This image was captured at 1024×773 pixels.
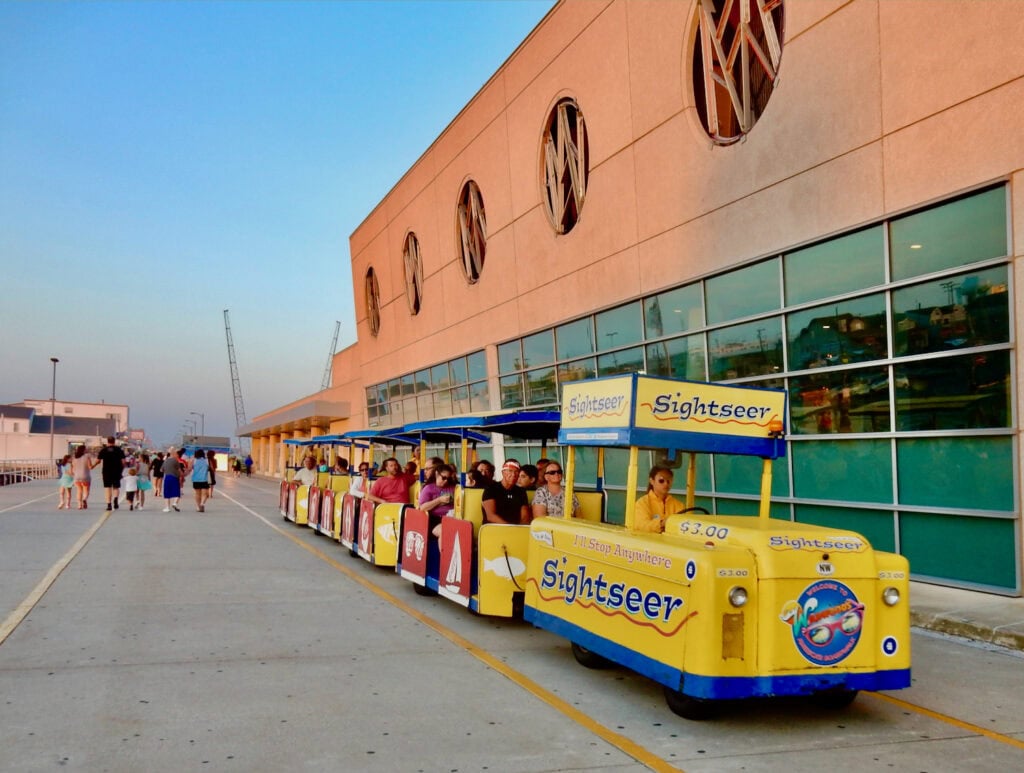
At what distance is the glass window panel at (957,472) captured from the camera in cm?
1045

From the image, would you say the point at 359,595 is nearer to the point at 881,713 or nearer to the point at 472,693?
the point at 472,693

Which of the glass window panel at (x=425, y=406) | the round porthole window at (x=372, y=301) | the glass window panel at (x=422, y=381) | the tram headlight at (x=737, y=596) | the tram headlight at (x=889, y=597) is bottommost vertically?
the tram headlight at (x=889, y=597)

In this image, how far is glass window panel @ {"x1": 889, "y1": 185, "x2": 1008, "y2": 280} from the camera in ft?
34.6

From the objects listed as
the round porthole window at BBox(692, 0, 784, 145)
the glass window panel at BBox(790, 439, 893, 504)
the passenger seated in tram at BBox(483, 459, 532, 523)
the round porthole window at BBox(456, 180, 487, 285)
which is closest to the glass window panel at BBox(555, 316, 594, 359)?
the round porthole window at BBox(692, 0, 784, 145)

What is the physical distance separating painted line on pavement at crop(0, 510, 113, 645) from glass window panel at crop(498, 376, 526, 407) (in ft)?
36.8

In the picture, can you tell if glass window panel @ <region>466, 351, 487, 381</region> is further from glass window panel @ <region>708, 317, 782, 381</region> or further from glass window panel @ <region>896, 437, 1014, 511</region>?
glass window panel @ <region>896, 437, 1014, 511</region>

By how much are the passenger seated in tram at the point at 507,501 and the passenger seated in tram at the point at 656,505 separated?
9.20ft

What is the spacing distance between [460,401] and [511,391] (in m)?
4.53

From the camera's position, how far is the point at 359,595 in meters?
11.0

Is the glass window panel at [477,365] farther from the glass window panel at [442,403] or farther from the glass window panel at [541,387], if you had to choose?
the glass window panel at [541,387]

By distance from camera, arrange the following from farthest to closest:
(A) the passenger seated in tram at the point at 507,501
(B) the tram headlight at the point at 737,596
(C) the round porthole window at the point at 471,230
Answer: (C) the round porthole window at the point at 471,230 < (A) the passenger seated in tram at the point at 507,501 < (B) the tram headlight at the point at 737,596

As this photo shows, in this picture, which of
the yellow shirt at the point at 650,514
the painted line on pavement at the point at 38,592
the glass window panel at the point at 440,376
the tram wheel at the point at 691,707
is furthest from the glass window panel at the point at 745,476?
the glass window panel at the point at 440,376

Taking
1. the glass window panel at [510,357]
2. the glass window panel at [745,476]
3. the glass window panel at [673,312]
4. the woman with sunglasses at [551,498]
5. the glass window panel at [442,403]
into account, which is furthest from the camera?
the glass window panel at [442,403]

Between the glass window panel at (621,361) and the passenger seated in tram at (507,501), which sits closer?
the passenger seated in tram at (507,501)
